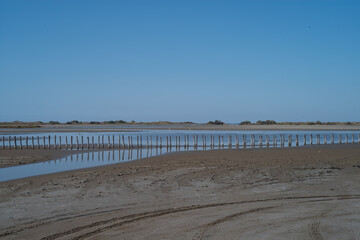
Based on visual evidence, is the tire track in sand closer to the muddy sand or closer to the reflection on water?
the muddy sand

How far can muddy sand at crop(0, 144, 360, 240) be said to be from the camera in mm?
7133

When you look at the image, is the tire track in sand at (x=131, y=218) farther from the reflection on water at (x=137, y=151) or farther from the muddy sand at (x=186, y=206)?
the reflection on water at (x=137, y=151)

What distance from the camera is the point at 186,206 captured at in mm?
9359

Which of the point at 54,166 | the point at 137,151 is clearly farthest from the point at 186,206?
the point at 137,151

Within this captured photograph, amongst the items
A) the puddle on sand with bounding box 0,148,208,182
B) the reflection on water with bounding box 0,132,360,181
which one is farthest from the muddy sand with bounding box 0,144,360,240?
the reflection on water with bounding box 0,132,360,181

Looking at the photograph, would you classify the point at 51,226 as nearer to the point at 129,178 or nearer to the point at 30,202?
the point at 30,202

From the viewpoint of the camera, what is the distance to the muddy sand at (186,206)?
713 centimetres

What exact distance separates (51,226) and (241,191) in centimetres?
618

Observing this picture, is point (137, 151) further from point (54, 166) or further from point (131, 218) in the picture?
point (131, 218)

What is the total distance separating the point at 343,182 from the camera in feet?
42.1

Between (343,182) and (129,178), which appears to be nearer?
(343,182)

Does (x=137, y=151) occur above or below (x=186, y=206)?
below

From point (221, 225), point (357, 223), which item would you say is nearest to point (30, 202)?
point (221, 225)

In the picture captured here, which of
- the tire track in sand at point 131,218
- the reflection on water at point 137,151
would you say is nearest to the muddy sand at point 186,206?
the tire track in sand at point 131,218
